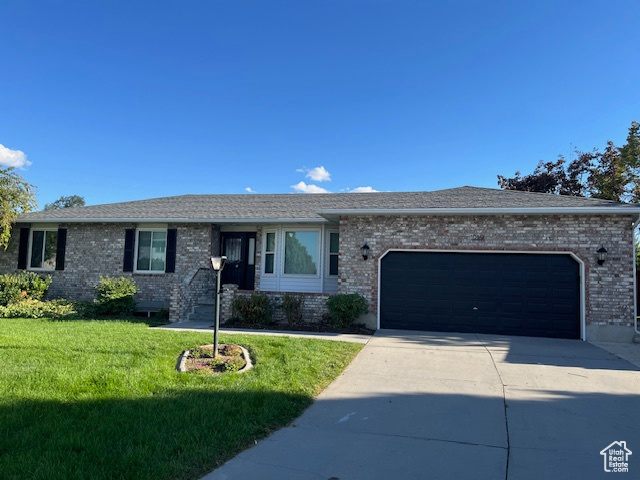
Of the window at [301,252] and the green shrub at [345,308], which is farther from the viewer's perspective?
the window at [301,252]

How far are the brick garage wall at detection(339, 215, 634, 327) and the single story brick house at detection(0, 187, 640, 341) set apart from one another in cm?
3

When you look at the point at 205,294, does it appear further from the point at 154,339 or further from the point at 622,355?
the point at 622,355

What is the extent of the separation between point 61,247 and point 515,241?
45.6ft

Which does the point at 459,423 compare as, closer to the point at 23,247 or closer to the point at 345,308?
the point at 345,308

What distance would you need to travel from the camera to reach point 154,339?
7.99 metres

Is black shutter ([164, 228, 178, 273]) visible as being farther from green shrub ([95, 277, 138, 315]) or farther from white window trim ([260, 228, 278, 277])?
white window trim ([260, 228, 278, 277])

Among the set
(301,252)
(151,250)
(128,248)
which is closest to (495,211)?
(301,252)

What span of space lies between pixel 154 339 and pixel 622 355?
30.0 ft

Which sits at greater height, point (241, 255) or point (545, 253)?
point (545, 253)

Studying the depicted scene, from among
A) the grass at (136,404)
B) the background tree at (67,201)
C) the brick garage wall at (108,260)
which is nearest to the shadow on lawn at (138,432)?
the grass at (136,404)

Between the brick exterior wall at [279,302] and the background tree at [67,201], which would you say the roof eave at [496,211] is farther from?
the background tree at [67,201]

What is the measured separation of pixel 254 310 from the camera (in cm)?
1066

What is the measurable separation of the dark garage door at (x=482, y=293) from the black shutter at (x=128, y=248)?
26.6 ft

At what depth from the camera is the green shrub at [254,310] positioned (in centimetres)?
1067
